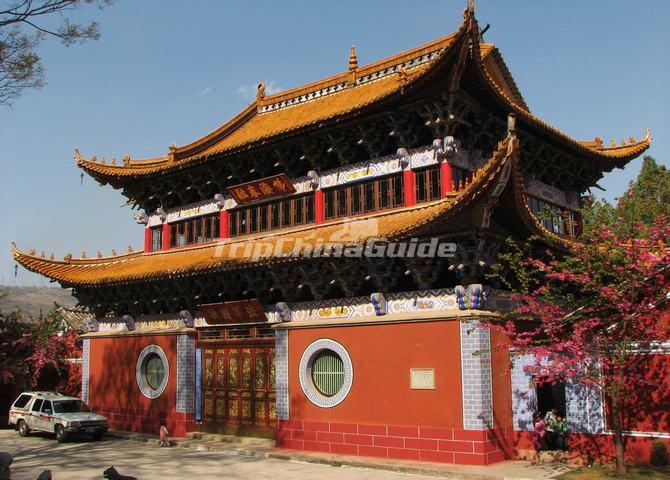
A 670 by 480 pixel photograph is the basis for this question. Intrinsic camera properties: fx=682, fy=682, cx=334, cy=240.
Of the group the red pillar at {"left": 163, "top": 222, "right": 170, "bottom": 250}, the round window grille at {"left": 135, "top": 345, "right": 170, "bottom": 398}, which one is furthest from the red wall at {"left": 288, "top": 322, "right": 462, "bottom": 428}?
the red pillar at {"left": 163, "top": 222, "right": 170, "bottom": 250}

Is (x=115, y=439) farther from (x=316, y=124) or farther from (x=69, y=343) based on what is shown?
(x=316, y=124)

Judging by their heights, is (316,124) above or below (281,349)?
above

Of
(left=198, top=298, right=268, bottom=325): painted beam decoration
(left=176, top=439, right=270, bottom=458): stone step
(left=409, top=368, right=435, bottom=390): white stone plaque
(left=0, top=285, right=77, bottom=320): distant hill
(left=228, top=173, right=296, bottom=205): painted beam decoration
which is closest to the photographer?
(left=409, top=368, right=435, bottom=390): white stone plaque

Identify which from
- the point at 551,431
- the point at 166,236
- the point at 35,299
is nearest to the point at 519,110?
the point at 551,431

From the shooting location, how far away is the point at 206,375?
1925 centimetres

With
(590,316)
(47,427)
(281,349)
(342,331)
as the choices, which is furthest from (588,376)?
(47,427)

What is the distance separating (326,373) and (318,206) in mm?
4332

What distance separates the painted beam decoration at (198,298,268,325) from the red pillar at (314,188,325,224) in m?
2.63

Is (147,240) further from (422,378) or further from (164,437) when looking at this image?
(422,378)

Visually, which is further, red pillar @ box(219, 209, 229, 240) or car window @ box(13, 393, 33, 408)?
car window @ box(13, 393, 33, 408)

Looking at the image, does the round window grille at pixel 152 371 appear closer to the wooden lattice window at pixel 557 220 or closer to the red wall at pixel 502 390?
the red wall at pixel 502 390

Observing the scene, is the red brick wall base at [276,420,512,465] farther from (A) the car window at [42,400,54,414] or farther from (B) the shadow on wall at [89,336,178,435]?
(A) the car window at [42,400,54,414]

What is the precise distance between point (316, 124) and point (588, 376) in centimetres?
844

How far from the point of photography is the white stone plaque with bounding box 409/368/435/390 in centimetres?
1420
